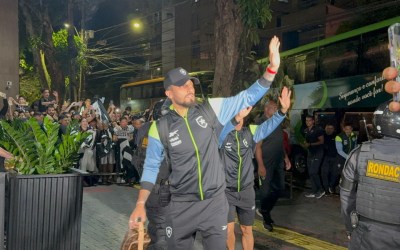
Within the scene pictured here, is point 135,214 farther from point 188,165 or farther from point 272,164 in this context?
point 272,164

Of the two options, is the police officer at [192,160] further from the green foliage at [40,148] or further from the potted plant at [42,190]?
the green foliage at [40,148]

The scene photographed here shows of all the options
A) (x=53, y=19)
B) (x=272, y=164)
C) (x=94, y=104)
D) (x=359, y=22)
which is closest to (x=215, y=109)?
(x=272, y=164)

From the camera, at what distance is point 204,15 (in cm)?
4294

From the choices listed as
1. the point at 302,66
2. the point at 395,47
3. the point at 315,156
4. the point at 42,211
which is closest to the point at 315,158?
the point at 315,156

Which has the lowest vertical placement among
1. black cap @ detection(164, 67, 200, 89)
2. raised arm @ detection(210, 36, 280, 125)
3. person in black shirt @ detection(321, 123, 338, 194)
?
person in black shirt @ detection(321, 123, 338, 194)

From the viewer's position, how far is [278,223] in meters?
7.08

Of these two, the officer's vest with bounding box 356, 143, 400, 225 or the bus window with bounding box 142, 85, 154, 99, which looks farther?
the bus window with bounding box 142, 85, 154, 99

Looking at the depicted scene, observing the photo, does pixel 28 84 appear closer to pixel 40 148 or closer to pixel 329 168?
pixel 329 168

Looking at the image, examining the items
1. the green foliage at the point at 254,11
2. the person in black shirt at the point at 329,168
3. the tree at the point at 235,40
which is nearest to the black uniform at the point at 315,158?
the person in black shirt at the point at 329,168

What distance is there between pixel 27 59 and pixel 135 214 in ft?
102

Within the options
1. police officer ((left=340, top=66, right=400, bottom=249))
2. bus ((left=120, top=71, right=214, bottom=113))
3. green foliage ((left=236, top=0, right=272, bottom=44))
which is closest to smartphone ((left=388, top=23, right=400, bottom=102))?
police officer ((left=340, top=66, right=400, bottom=249))

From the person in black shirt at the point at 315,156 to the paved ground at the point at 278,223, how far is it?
0.31m

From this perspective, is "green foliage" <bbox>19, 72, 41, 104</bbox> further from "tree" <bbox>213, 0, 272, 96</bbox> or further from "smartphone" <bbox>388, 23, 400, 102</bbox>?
"smartphone" <bbox>388, 23, 400, 102</bbox>

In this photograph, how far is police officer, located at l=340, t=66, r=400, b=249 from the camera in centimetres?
306
